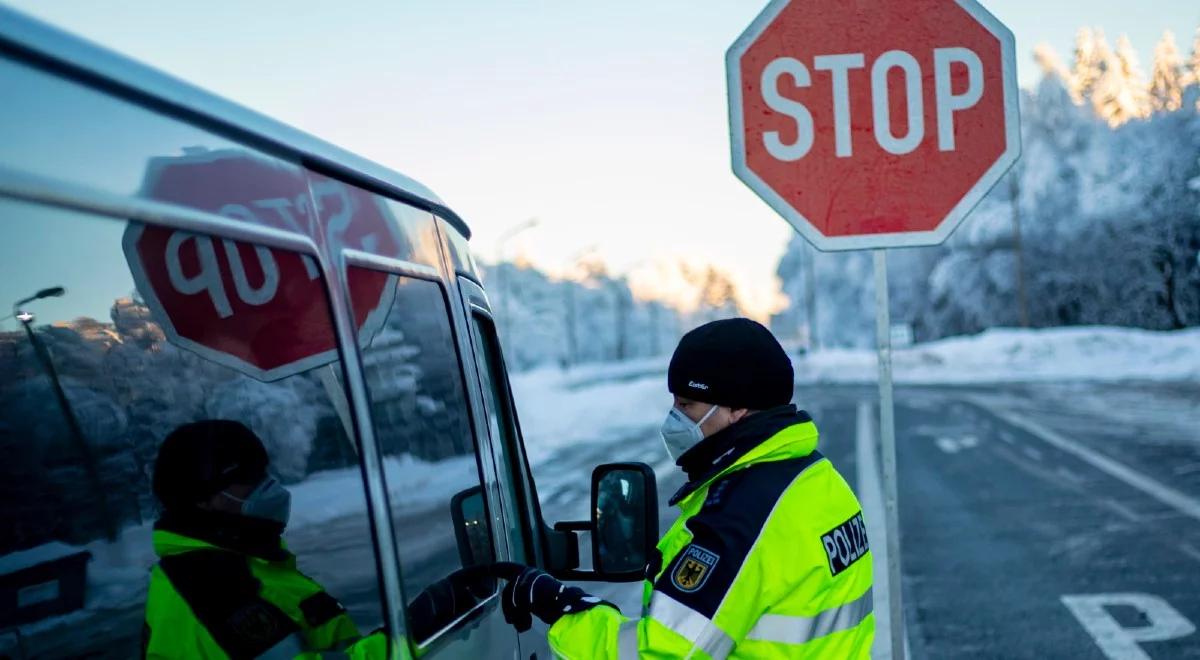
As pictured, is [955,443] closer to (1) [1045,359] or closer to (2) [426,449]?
(2) [426,449]

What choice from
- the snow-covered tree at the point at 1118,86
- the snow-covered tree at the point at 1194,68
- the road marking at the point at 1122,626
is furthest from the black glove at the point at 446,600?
the snow-covered tree at the point at 1118,86

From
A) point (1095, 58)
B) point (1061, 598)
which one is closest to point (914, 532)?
point (1061, 598)

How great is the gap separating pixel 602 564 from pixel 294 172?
1.30m

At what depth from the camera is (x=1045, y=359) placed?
1783 inches

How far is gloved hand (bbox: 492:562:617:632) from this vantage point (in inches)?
87.0

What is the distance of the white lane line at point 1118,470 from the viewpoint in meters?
11.1

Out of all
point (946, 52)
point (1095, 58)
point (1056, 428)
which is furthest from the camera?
point (1095, 58)

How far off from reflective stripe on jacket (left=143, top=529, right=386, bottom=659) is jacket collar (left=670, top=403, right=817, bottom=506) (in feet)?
2.28

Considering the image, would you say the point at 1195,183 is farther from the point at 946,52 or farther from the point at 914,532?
the point at 946,52

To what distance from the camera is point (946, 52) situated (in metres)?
3.54

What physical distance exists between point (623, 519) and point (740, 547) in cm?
73

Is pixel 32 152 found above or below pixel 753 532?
above

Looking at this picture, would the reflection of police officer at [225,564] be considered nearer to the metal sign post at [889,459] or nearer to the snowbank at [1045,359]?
the metal sign post at [889,459]

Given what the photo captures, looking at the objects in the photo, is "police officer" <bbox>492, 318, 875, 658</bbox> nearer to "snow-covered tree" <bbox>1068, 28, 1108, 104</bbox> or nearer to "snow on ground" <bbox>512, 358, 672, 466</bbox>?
"snow on ground" <bbox>512, 358, 672, 466</bbox>
